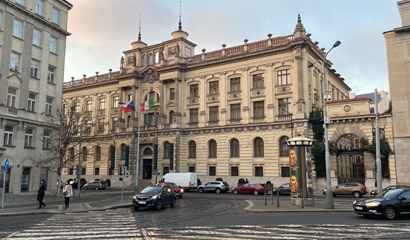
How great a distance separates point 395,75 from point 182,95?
95.2 feet

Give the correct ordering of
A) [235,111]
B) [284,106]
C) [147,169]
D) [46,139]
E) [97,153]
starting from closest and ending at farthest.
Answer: [46,139] → [284,106] → [235,111] → [147,169] → [97,153]

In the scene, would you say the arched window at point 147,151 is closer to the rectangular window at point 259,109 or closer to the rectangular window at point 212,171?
the rectangular window at point 212,171

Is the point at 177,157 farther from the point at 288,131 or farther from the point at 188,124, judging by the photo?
the point at 288,131

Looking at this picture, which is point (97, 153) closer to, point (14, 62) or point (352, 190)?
point (14, 62)

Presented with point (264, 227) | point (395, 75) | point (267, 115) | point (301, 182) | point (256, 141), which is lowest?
point (264, 227)

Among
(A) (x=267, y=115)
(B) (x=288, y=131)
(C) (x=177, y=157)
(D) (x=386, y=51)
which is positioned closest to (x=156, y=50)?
(C) (x=177, y=157)

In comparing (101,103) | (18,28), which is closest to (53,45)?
(18,28)

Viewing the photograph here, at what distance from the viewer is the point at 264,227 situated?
517 inches

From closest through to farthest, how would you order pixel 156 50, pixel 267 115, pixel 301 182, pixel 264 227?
pixel 264 227 → pixel 301 182 → pixel 267 115 → pixel 156 50

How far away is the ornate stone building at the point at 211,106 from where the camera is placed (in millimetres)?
43750

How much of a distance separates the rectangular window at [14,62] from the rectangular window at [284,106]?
30.6 meters

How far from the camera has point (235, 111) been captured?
48.2 m

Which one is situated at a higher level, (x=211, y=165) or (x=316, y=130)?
(x=316, y=130)

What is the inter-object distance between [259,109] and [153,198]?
28437mm
